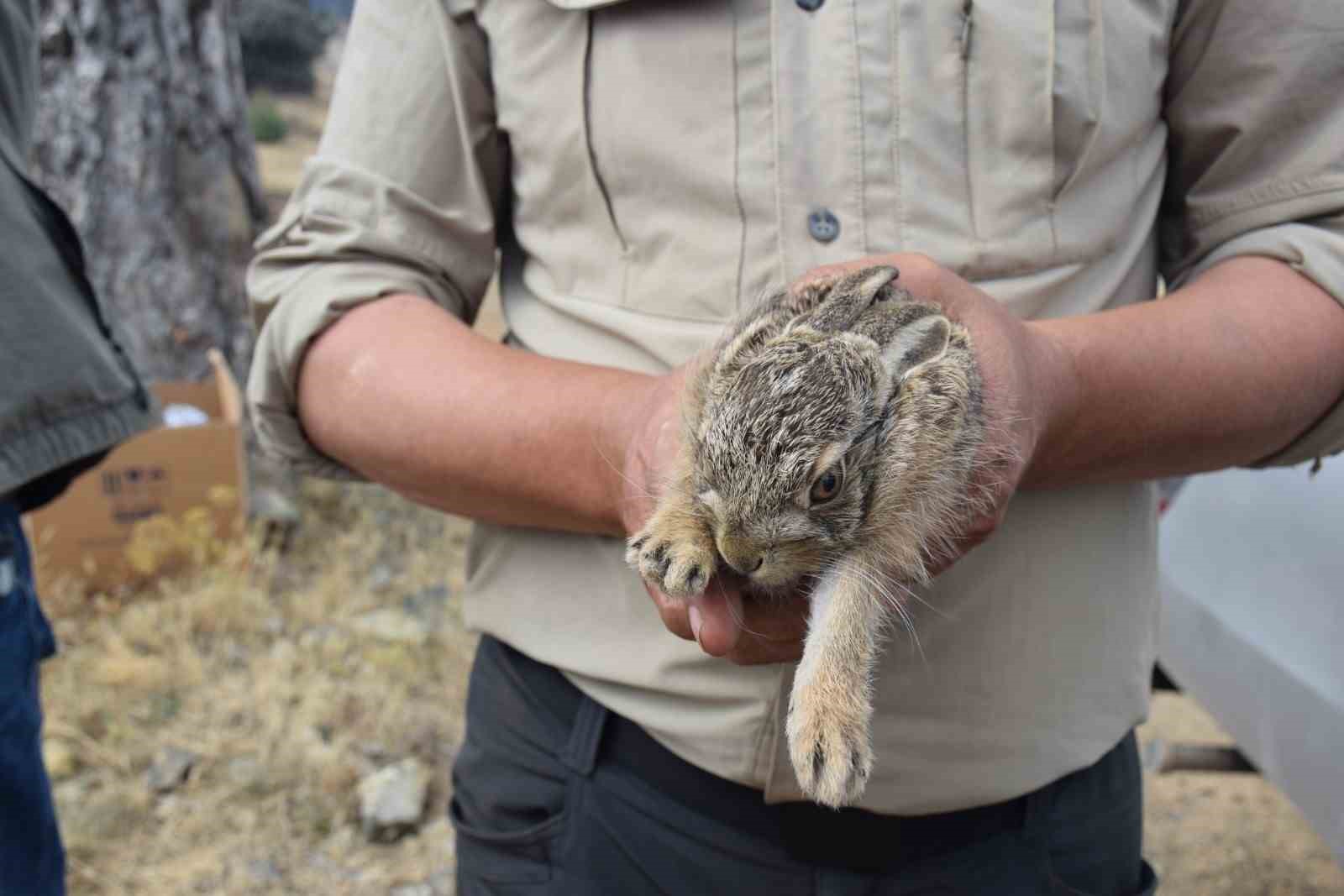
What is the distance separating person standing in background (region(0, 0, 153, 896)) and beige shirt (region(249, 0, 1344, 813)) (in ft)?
2.54

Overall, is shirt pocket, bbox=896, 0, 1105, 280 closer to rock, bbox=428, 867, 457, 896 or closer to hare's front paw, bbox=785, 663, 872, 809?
hare's front paw, bbox=785, 663, 872, 809

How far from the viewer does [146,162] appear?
6.16 metres

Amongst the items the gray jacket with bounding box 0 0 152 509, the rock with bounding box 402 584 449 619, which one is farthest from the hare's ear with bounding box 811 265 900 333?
the rock with bounding box 402 584 449 619

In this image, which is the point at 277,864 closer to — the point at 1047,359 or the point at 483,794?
the point at 483,794

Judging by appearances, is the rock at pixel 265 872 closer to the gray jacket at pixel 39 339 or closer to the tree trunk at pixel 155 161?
the gray jacket at pixel 39 339

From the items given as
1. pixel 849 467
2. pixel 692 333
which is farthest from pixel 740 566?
pixel 692 333

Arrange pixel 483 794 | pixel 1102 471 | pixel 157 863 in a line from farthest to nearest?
pixel 157 863
pixel 483 794
pixel 1102 471

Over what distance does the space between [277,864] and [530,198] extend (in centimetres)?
321

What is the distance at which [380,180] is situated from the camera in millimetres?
1902

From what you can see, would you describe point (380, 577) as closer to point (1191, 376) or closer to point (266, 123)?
point (1191, 376)

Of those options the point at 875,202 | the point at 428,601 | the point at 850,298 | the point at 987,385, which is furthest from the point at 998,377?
the point at 428,601

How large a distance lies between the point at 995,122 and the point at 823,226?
12.5 inches

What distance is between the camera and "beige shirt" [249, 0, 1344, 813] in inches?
66.8

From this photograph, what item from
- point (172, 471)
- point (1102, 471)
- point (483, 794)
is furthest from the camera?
point (172, 471)
